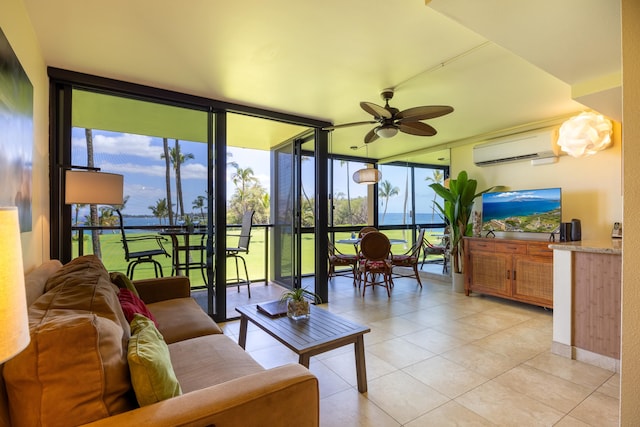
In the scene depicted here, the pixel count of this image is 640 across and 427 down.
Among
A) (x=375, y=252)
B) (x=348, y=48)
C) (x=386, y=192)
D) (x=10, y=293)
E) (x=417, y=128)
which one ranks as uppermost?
(x=348, y=48)

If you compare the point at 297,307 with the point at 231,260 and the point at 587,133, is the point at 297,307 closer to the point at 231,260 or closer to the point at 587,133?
the point at 231,260

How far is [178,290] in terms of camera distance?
9.30 ft

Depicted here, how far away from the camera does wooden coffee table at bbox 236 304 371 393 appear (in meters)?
1.92

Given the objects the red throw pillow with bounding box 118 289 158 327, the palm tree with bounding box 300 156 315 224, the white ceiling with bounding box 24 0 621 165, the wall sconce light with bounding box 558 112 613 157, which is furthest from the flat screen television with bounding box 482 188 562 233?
the red throw pillow with bounding box 118 289 158 327

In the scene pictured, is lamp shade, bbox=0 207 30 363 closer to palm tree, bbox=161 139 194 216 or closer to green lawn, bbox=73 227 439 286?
green lawn, bbox=73 227 439 286

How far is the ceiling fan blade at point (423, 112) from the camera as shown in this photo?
2672 millimetres

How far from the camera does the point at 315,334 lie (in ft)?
6.80

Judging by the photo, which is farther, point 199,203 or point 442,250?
point 442,250

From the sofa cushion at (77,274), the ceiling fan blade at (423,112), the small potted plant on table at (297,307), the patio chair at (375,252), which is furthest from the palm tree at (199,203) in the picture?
the patio chair at (375,252)

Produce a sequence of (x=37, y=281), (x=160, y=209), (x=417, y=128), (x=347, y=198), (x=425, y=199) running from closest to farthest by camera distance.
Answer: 1. (x=37, y=281)
2. (x=417, y=128)
3. (x=160, y=209)
4. (x=347, y=198)
5. (x=425, y=199)

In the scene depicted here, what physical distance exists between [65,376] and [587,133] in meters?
4.66

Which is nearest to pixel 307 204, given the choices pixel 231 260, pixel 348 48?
pixel 231 260

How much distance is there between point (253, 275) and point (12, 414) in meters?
4.90

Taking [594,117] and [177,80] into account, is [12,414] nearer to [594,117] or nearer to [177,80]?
[177,80]
